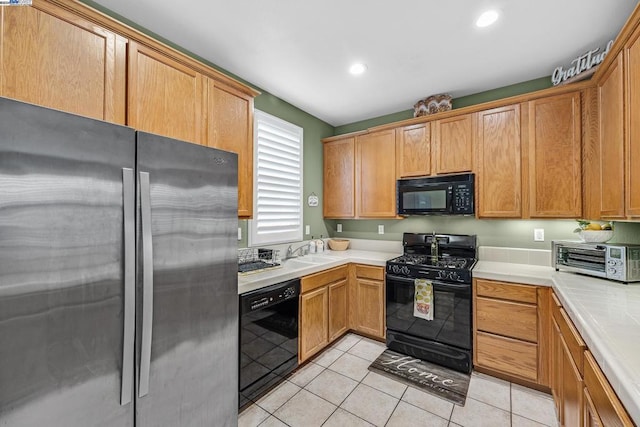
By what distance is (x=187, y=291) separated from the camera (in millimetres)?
1354

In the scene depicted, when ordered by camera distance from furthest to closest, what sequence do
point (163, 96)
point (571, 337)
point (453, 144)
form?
point (453, 144)
point (163, 96)
point (571, 337)

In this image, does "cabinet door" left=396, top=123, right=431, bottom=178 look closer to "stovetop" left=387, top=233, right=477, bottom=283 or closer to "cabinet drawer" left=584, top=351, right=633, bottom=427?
"stovetop" left=387, top=233, right=477, bottom=283

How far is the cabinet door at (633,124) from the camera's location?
145 cm

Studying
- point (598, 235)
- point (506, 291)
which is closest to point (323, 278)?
point (506, 291)

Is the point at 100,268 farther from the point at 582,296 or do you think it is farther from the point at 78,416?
the point at 582,296

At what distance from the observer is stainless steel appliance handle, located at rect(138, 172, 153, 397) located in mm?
1156

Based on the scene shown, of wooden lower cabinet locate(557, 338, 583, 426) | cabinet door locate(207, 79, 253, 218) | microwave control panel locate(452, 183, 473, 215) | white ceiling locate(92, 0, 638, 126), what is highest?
white ceiling locate(92, 0, 638, 126)

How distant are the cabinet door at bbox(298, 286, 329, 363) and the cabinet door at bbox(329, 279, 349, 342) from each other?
0.25ft

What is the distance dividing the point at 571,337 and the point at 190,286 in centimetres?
200

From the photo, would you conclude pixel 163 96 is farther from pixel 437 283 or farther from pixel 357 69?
pixel 437 283

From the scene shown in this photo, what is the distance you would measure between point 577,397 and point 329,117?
11.3 feet

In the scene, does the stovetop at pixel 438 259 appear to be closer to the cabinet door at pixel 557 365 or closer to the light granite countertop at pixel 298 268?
the light granite countertop at pixel 298 268

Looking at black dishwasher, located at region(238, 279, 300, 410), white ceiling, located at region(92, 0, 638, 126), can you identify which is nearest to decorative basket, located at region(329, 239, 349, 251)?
black dishwasher, located at region(238, 279, 300, 410)

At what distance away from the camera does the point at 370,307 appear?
9.66 ft
